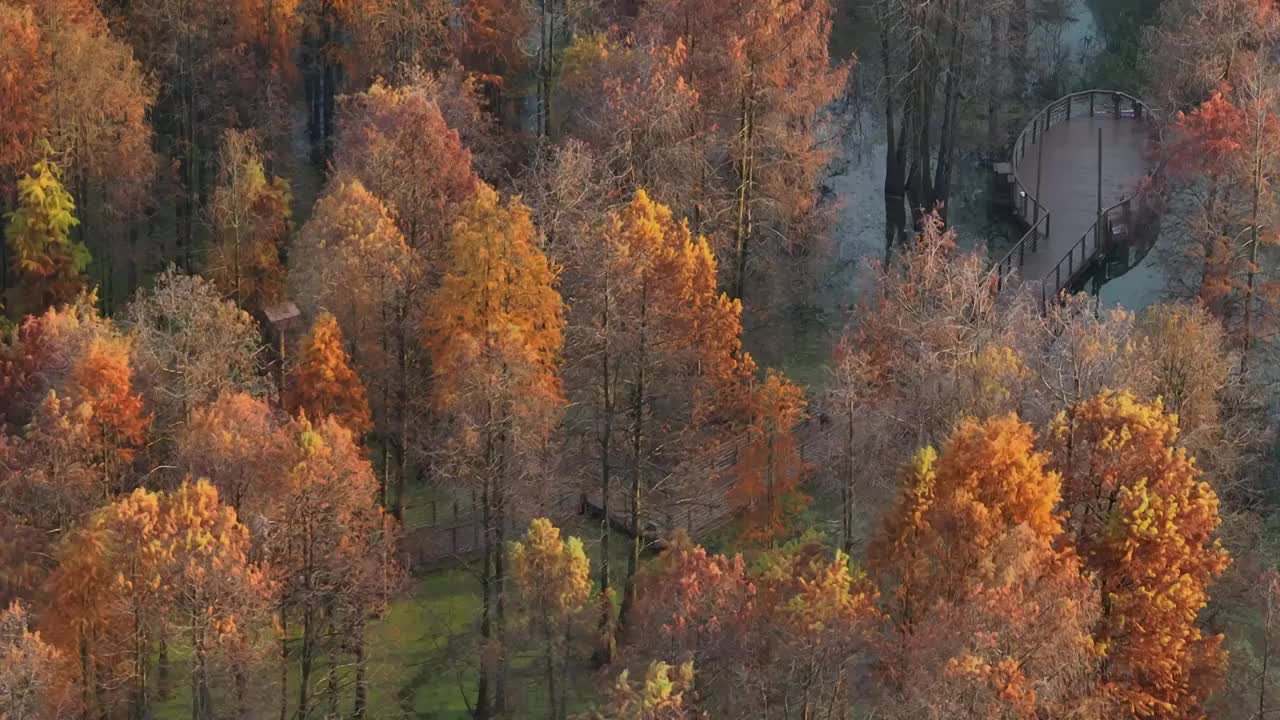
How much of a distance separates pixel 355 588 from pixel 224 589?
15.6 feet

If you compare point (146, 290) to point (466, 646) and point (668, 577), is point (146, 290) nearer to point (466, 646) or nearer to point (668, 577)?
point (466, 646)

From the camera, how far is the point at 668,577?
65.6m

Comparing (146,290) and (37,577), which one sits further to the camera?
(146,290)

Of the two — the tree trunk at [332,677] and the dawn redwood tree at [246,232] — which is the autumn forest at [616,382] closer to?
the dawn redwood tree at [246,232]

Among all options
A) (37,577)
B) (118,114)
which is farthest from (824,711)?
(118,114)

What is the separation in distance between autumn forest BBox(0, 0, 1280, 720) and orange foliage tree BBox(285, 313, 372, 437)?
7.8 inches

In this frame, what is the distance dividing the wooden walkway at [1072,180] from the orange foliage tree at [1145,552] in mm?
23427

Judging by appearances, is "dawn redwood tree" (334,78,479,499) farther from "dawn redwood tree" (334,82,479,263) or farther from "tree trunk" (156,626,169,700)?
"tree trunk" (156,626,169,700)

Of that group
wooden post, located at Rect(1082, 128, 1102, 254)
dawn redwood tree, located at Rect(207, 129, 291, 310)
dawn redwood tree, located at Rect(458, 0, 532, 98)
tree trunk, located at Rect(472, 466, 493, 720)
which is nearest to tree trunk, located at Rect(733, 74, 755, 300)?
wooden post, located at Rect(1082, 128, 1102, 254)

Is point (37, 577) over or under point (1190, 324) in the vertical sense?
under

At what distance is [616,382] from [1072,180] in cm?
3500

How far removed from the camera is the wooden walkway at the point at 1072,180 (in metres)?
95.9

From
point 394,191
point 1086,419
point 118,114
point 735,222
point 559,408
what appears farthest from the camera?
point 118,114

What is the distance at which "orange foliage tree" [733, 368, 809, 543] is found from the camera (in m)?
77.5
